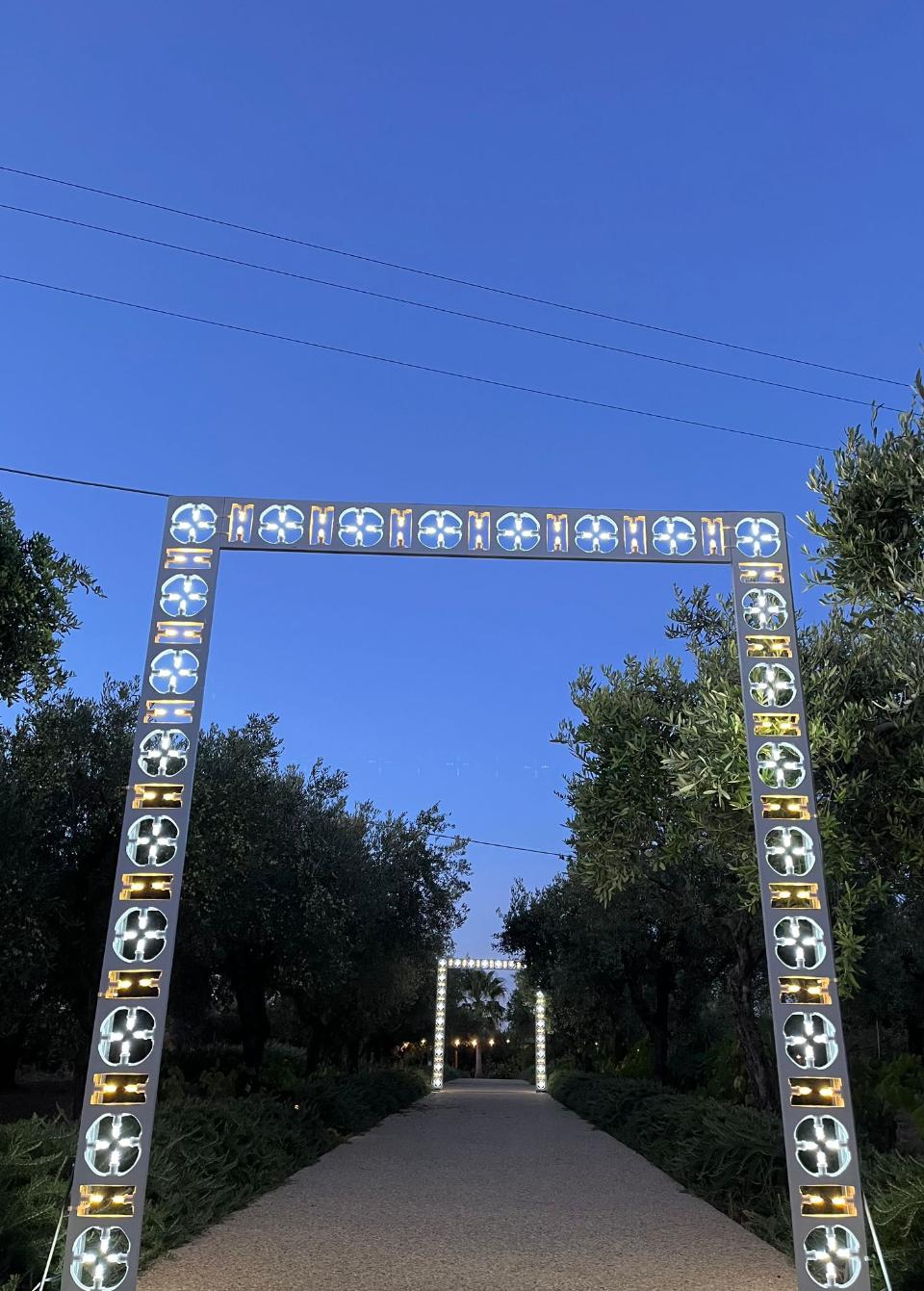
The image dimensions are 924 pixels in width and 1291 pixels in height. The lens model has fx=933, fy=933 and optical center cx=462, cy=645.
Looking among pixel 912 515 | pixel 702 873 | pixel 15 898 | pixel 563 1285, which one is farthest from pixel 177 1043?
pixel 912 515

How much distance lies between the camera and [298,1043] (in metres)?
42.1

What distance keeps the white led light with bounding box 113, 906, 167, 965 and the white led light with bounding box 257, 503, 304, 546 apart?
10.3ft

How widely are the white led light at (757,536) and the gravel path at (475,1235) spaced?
18.7 feet

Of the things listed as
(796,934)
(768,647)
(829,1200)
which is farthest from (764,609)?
(829,1200)

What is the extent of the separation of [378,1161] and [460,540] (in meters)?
10.6

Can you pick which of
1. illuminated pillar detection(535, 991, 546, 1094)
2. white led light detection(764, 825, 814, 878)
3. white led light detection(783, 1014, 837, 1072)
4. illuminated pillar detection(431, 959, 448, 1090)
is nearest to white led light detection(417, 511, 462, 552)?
white led light detection(764, 825, 814, 878)

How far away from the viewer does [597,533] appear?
8.16 metres

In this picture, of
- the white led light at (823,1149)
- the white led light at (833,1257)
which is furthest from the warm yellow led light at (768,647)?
the white led light at (833,1257)

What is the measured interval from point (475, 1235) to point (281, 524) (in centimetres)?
688

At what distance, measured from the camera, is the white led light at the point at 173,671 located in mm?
7320

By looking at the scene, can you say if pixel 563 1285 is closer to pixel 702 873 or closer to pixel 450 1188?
pixel 450 1188

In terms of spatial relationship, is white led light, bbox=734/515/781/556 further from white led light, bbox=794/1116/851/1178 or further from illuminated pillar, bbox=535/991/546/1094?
illuminated pillar, bbox=535/991/546/1094

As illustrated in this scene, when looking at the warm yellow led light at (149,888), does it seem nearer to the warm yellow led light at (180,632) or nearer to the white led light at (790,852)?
the warm yellow led light at (180,632)

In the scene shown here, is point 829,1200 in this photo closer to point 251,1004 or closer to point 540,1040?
point 251,1004
